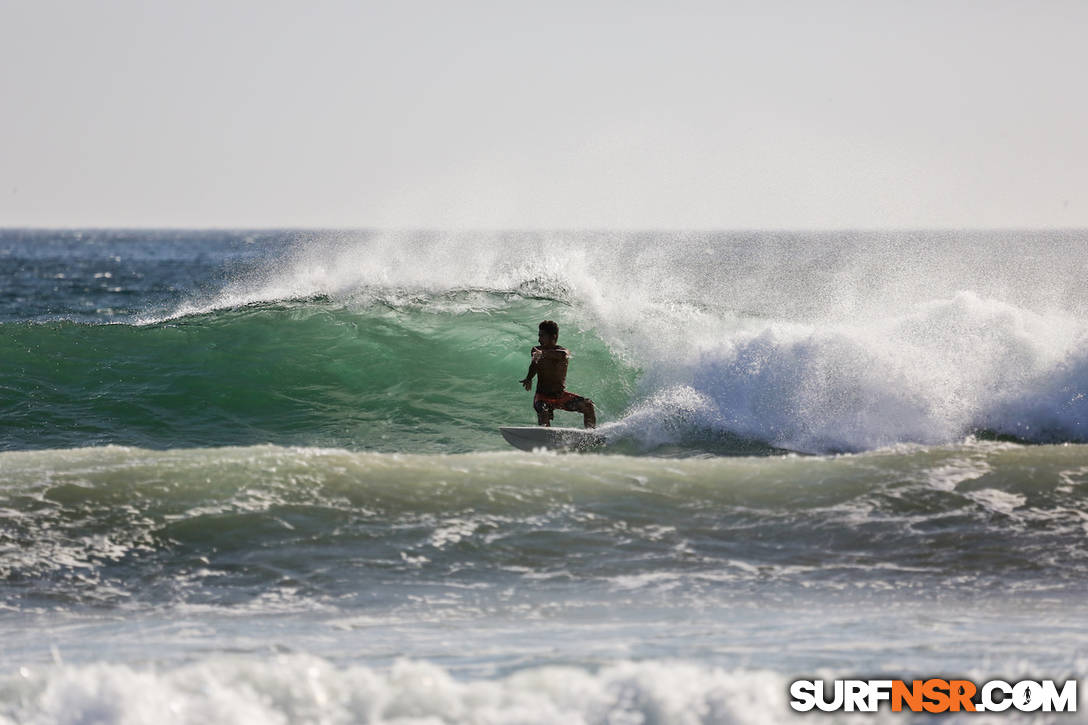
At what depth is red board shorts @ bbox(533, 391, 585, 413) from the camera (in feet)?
35.0

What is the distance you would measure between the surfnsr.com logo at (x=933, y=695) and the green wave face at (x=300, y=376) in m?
7.29

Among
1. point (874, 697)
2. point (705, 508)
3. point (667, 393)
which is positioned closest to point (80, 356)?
point (667, 393)

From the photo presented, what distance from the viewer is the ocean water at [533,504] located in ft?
15.0

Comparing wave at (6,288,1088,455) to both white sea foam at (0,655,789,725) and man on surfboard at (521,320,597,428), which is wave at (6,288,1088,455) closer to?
man on surfboard at (521,320,597,428)

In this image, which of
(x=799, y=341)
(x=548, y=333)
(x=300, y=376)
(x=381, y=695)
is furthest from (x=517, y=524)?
(x=300, y=376)

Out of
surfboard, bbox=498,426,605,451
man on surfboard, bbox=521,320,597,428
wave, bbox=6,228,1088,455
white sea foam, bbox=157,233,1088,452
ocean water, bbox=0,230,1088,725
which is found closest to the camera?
ocean water, bbox=0,230,1088,725

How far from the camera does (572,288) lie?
15.5 m

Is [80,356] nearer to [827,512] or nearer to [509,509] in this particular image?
[509,509]

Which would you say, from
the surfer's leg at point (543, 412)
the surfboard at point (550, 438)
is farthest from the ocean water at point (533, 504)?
the surfer's leg at point (543, 412)

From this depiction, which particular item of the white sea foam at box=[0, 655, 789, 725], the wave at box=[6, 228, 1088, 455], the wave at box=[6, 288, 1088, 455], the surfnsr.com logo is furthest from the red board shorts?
the surfnsr.com logo

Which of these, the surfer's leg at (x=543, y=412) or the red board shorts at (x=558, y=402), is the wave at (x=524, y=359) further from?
the surfer's leg at (x=543, y=412)

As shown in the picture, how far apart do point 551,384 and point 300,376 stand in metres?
4.77

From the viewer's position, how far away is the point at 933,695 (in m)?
4.29

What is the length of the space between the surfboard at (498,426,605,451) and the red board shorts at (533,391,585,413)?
509 millimetres
